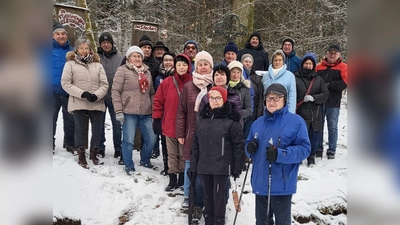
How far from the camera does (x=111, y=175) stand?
16.6 feet

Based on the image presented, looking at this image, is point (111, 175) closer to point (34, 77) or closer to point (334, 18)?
point (34, 77)

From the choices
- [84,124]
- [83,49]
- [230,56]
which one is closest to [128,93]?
[84,124]

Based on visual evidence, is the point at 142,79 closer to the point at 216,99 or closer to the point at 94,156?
the point at 94,156

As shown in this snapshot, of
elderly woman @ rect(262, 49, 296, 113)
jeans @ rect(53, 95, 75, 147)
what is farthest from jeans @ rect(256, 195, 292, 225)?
jeans @ rect(53, 95, 75, 147)

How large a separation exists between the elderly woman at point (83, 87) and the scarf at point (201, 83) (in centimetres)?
162

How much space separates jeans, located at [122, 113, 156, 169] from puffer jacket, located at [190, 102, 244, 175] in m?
1.62

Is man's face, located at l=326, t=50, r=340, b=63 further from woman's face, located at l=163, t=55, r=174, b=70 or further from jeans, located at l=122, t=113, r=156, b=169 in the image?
jeans, located at l=122, t=113, r=156, b=169

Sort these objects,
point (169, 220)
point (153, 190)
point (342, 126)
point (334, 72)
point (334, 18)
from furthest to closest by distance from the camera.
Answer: point (334, 18), point (342, 126), point (334, 72), point (153, 190), point (169, 220)

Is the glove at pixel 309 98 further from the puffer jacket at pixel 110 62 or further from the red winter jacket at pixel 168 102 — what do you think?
the puffer jacket at pixel 110 62

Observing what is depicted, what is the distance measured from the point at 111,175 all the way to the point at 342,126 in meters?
7.36

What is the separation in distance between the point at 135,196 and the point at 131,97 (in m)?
1.61

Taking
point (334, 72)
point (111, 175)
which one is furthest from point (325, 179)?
point (111, 175)

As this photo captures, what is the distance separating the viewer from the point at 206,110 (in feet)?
13.1

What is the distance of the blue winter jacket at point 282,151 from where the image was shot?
3.14 m
